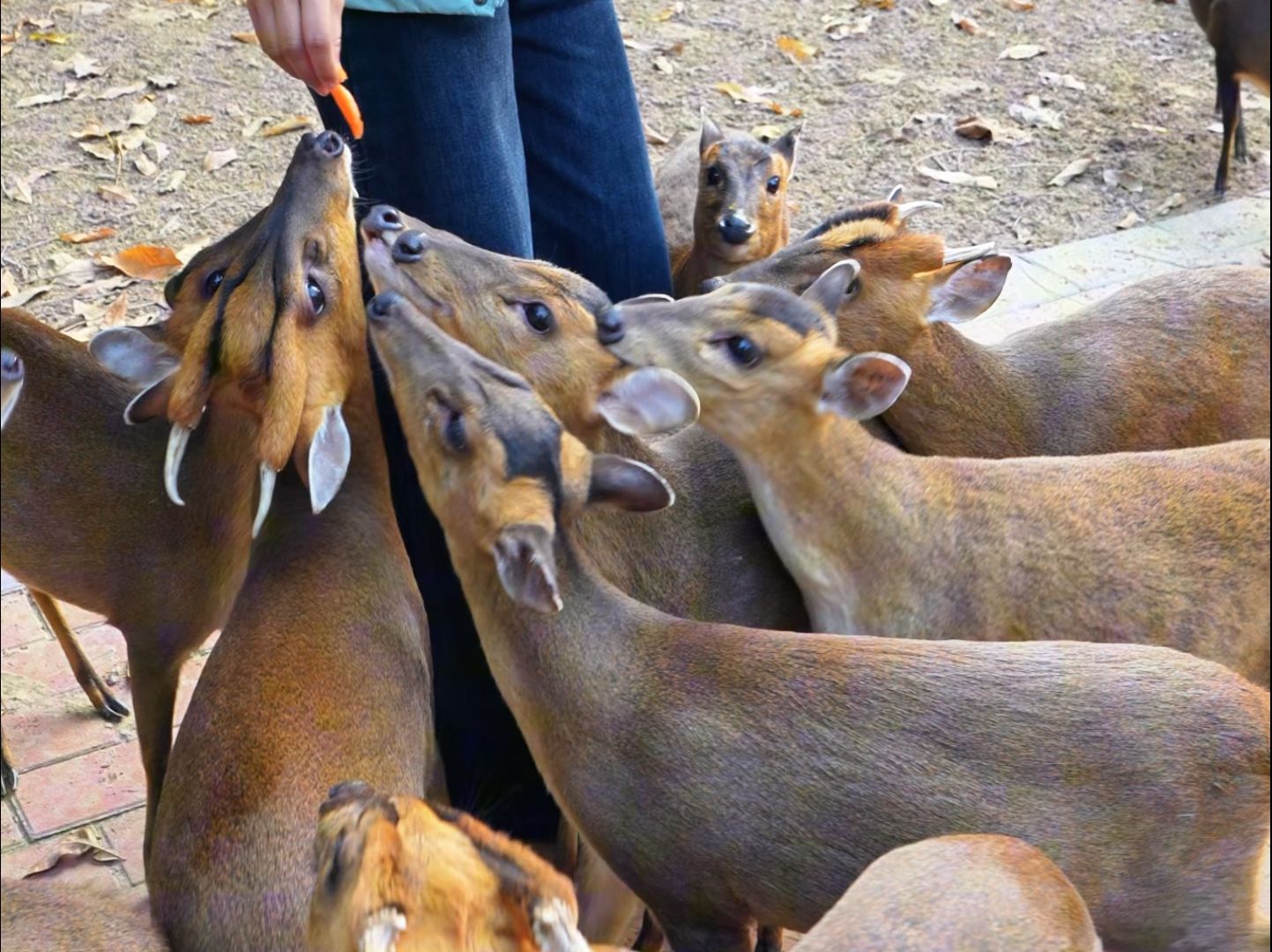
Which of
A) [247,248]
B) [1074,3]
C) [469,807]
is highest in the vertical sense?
[247,248]

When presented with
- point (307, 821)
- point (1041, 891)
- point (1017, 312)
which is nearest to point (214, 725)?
point (307, 821)

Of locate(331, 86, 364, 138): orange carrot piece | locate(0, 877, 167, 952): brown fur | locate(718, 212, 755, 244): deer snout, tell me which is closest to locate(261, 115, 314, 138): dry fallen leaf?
locate(718, 212, 755, 244): deer snout

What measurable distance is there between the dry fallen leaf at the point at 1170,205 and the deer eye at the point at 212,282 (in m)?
5.11

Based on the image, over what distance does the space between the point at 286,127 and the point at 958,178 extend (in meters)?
3.67

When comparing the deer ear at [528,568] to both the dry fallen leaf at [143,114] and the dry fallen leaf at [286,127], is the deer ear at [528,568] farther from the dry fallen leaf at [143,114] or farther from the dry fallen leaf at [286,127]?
the dry fallen leaf at [143,114]

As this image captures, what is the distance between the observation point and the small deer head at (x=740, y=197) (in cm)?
552

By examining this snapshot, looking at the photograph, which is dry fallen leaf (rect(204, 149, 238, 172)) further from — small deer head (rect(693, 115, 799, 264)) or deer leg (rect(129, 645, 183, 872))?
deer leg (rect(129, 645, 183, 872))

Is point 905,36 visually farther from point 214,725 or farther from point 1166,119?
point 214,725

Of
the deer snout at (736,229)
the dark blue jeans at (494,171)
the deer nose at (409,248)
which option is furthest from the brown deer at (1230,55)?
the deer nose at (409,248)

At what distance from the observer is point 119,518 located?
447 cm

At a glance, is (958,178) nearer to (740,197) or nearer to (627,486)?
(740,197)

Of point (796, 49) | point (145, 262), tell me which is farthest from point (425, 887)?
point (796, 49)

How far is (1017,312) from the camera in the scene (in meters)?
6.65

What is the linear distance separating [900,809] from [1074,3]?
7842 millimetres
